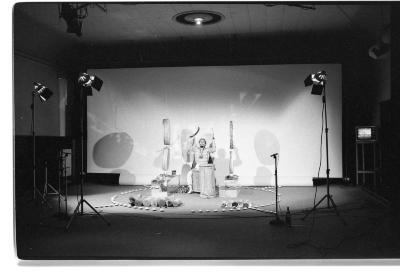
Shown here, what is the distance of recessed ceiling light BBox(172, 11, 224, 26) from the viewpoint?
5.90 meters

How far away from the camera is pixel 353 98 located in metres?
7.43

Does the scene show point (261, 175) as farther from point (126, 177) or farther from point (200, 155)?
point (126, 177)

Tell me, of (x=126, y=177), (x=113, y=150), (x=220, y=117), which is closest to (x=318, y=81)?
(x=220, y=117)

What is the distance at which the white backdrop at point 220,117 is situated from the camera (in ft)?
24.9

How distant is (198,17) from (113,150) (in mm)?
3462

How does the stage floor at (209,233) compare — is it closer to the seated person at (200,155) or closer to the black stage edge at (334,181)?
the seated person at (200,155)

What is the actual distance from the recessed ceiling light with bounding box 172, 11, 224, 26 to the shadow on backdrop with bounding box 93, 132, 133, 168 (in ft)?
9.23

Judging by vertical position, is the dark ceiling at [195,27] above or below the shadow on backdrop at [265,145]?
above

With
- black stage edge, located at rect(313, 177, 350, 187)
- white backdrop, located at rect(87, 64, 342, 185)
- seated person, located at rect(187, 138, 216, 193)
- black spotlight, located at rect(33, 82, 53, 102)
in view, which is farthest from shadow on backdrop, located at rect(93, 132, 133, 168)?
black stage edge, located at rect(313, 177, 350, 187)

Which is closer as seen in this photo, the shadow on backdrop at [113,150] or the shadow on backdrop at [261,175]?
the shadow on backdrop at [261,175]

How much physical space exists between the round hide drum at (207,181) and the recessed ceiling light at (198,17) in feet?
7.67

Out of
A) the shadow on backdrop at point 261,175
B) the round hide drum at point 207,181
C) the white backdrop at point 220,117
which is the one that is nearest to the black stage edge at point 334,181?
the white backdrop at point 220,117
